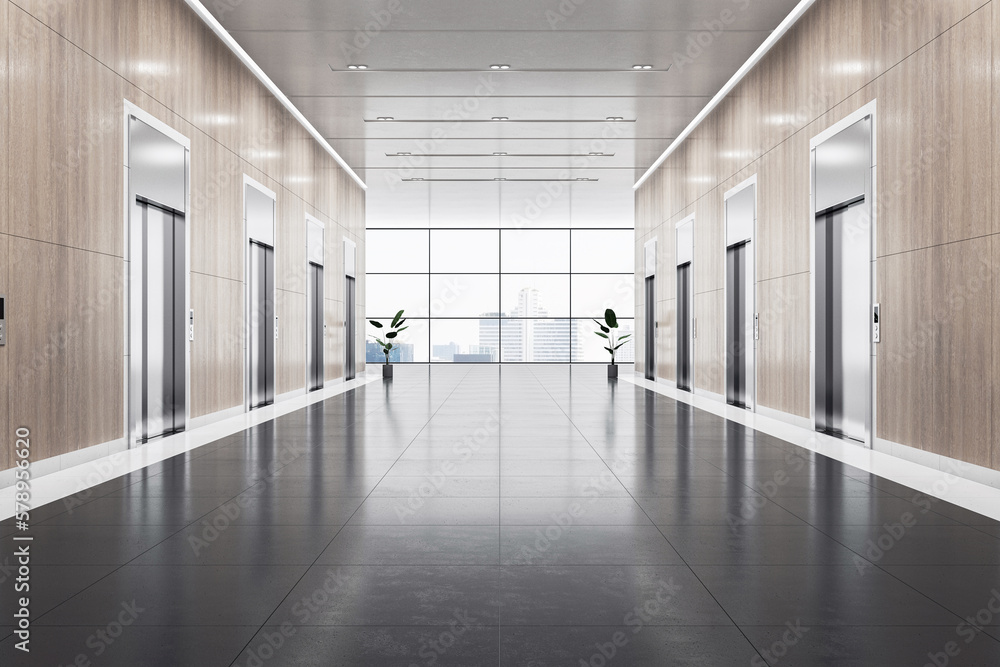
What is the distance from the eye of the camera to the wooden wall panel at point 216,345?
975 centimetres

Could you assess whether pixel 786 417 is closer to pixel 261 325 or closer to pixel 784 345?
pixel 784 345

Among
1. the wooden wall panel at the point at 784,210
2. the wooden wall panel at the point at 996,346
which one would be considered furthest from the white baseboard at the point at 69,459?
the wooden wall panel at the point at 784,210

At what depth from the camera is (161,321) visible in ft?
29.2

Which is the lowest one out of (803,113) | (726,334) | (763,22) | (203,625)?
(203,625)

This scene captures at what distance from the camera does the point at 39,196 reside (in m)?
6.29

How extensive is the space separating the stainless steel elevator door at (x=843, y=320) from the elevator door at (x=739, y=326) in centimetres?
259

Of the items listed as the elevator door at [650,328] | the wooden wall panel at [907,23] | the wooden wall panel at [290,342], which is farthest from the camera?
the elevator door at [650,328]

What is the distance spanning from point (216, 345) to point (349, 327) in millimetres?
9537

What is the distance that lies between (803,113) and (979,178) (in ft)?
13.3

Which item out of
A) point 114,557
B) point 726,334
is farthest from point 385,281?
point 114,557

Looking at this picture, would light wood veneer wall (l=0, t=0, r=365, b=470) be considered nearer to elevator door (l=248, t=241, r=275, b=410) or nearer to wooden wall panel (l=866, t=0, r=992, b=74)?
elevator door (l=248, t=241, r=275, b=410)

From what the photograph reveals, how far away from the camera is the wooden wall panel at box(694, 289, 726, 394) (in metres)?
13.7

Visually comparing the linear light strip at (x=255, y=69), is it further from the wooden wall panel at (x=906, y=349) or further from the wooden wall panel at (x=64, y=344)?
the wooden wall panel at (x=906, y=349)

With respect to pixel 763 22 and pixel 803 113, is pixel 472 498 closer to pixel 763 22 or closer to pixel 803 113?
pixel 803 113
